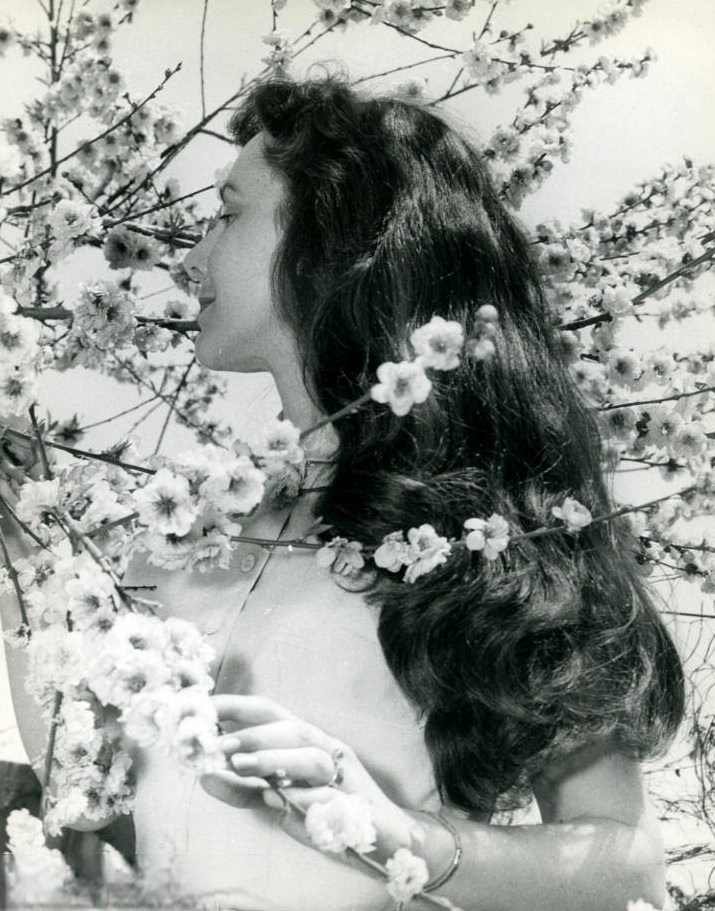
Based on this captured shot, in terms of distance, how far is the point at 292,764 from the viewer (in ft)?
→ 2.09

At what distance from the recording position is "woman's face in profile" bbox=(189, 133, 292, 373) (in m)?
0.90

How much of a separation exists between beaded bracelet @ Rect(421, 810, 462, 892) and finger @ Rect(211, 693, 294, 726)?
160mm

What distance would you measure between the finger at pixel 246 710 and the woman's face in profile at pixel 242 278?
0.33 metres

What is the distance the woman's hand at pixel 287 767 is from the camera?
2.03 feet

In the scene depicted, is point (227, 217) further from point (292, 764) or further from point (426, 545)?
point (292, 764)

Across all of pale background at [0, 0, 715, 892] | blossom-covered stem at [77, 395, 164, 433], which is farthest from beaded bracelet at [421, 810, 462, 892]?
blossom-covered stem at [77, 395, 164, 433]

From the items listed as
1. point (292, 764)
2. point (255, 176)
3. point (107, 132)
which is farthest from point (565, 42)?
point (292, 764)

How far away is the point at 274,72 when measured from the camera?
3.38 ft

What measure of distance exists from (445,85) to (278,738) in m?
0.71

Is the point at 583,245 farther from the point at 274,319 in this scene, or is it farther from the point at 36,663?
the point at 36,663

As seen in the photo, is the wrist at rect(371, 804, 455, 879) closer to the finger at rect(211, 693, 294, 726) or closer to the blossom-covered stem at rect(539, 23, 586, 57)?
the finger at rect(211, 693, 294, 726)

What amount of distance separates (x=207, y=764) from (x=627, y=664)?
1.32 feet

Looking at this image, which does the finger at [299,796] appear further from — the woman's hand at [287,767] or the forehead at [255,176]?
the forehead at [255,176]

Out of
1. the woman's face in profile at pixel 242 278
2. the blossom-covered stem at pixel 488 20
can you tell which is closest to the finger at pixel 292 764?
the woman's face in profile at pixel 242 278
